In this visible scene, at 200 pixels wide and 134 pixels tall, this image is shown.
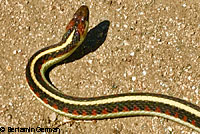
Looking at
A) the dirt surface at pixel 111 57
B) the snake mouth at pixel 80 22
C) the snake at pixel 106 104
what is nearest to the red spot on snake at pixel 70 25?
the snake mouth at pixel 80 22

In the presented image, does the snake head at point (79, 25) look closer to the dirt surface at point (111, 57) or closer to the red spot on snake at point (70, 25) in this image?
the red spot on snake at point (70, 25)

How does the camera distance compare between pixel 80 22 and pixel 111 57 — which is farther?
pixel 111 57

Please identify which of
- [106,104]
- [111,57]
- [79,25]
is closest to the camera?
[106,104]

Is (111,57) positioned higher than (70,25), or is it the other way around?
(70,25)

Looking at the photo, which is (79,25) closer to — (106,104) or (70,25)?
(70,25)

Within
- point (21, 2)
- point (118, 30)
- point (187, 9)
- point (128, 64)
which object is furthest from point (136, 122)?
point (21, 2)

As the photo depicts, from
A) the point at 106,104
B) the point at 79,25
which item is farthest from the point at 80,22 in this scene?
the point at 106,104
